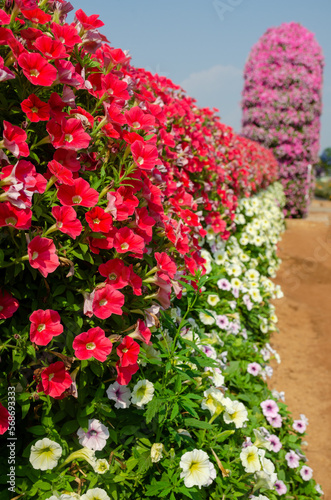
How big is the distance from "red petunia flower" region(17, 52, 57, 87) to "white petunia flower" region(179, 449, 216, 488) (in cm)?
165

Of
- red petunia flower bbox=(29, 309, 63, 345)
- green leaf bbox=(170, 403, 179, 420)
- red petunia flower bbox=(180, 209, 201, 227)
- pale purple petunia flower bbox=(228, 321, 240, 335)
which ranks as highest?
red petunia flower bbox=(180, 209, 201, 227)

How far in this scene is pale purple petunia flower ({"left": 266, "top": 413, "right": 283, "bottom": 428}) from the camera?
297 cm

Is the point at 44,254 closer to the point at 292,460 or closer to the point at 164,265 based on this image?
the point at 164,265

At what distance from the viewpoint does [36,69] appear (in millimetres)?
1571

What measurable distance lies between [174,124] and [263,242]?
109 inches

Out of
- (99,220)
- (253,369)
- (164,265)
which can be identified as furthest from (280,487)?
(99,220)

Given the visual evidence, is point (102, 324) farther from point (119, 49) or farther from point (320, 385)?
point (320, 385)

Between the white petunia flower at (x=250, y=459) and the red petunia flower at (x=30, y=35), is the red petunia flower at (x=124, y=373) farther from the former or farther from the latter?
the red petunia flower at (x=30, y=35)

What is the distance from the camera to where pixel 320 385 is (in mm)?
4277

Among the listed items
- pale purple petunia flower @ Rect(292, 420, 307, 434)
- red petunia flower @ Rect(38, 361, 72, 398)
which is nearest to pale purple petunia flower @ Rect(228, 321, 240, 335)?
pale purple petunia flower @ Rect(292, 420, 307, 434)

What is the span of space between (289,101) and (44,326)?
1286 centimetres

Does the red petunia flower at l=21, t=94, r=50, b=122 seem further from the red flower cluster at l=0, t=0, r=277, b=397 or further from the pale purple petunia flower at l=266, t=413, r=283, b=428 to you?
the pale purple petunia flower at l=266, t=413, r=283, b=428

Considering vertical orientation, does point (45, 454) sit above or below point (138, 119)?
below

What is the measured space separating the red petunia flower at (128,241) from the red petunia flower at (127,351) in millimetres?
368
